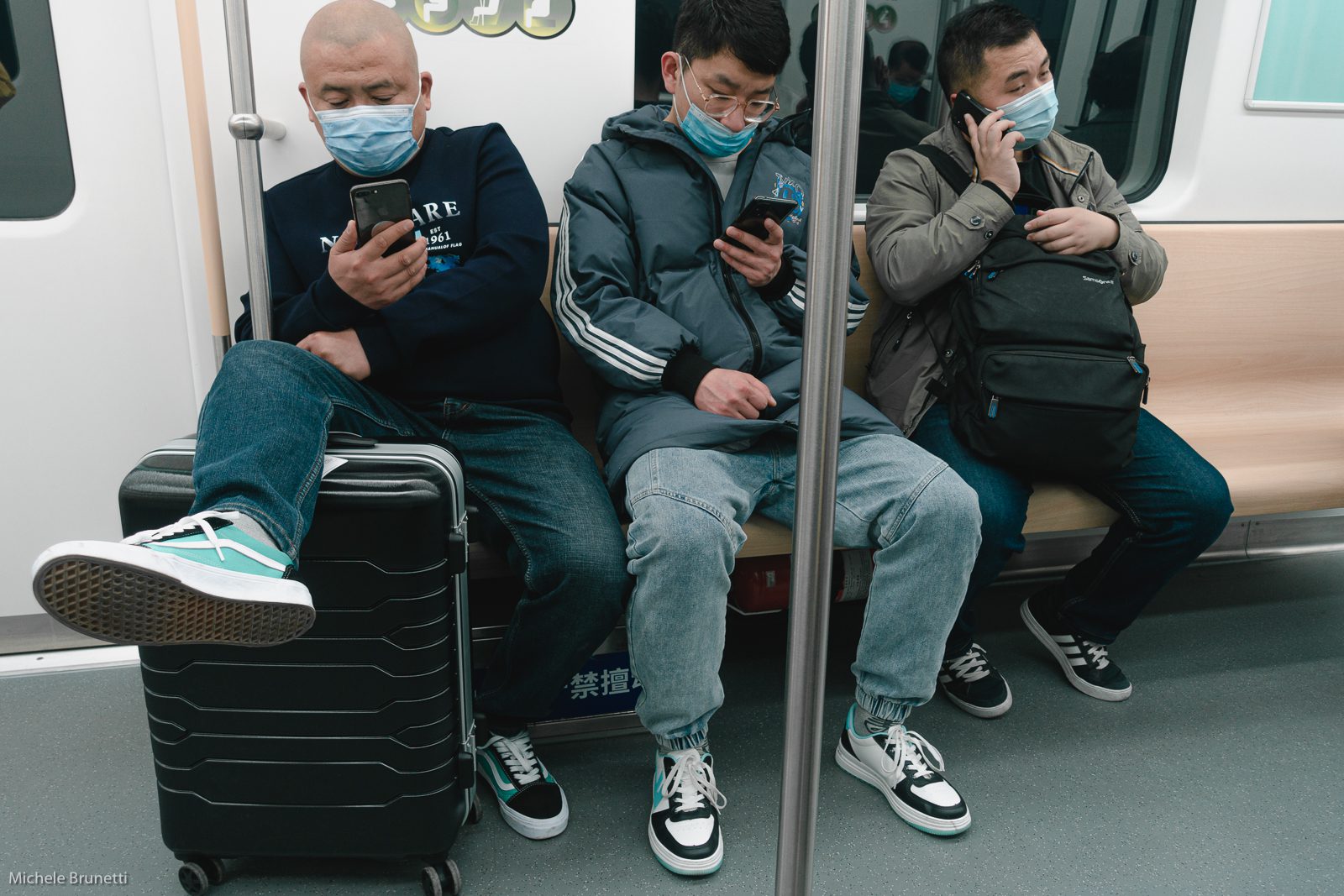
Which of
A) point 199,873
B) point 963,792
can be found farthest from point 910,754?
point 199,873

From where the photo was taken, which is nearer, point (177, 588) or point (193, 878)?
point (177, 588)

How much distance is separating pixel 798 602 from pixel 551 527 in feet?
2.65

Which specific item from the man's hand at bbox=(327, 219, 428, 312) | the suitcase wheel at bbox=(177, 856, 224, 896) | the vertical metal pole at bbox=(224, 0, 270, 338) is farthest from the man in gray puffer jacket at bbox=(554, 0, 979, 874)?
the suitcase wheel at bbox=(177, 856, 224, 896)

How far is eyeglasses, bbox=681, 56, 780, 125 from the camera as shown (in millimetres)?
1866

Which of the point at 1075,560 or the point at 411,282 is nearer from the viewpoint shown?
the point at 411,282

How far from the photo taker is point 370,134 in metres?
1.70

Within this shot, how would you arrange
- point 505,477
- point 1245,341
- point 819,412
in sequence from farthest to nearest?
1. point 1245,341
2. point 505,477
3. point 819,412

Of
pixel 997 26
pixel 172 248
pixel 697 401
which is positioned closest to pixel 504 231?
pixel 697 401

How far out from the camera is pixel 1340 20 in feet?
8.82

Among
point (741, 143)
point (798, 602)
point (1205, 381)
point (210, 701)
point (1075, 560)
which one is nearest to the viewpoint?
point (798, 602)

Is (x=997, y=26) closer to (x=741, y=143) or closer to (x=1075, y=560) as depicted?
(x=741, y=143)

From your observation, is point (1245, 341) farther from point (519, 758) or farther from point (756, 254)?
point (519, 758)

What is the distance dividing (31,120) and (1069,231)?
7.24ft

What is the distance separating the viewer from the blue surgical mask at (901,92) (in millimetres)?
2469
